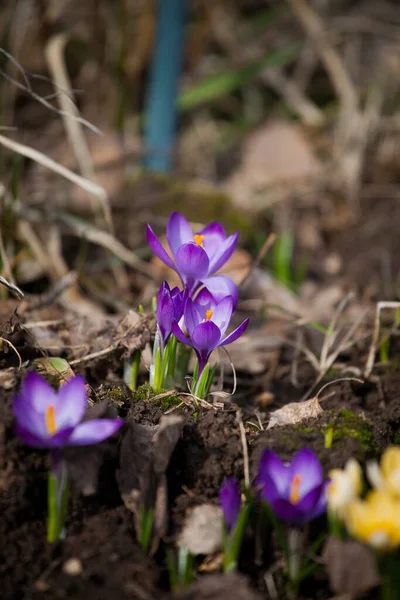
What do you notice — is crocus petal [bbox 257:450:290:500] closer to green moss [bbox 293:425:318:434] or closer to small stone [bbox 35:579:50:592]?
green moss [bbox 293:425:318:434]

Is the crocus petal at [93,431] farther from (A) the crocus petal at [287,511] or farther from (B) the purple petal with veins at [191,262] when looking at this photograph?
(B) the purple petal with veins at [191,262]

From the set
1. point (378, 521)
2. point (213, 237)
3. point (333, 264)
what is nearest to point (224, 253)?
point (213, 237)

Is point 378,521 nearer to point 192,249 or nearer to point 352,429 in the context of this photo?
point 352,429

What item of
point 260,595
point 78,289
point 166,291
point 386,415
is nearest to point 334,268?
point 78,289

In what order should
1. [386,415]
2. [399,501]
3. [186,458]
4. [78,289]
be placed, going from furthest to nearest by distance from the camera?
[78,289] < [386,415] < [186,458] < [399,501]

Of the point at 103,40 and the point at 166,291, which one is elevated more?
the point at 103,40

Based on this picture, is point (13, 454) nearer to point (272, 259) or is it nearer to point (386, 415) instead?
point (386, 415)
